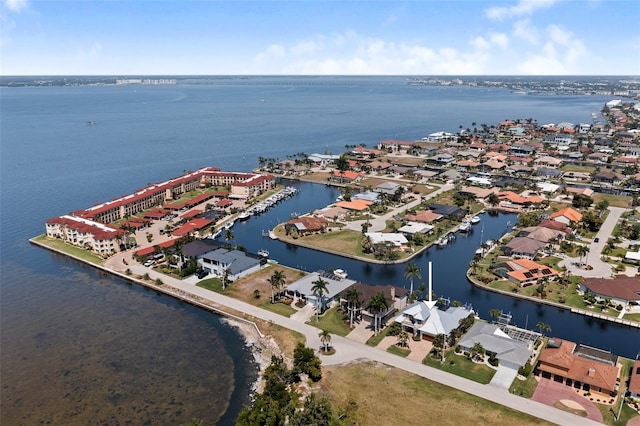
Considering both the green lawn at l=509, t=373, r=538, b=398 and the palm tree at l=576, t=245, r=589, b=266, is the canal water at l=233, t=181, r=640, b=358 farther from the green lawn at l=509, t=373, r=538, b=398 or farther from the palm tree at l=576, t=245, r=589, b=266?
the palm tree at l=576, t=245, r=589, b=266

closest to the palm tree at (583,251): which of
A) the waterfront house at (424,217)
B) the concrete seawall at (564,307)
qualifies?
the concrete seawall at (564,307)

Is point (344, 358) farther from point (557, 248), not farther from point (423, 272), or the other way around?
point (557, 248)

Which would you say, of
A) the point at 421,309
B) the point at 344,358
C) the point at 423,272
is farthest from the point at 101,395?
the point at 423,272

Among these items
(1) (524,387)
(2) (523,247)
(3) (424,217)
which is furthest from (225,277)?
(2) (523,247)

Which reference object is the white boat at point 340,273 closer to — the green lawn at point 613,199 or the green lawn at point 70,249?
the green lawn at point 70,249

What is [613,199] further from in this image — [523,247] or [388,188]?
[388,188]

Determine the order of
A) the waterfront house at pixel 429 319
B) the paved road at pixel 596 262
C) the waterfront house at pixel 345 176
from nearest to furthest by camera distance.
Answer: the waterfront house at pixel 429 319 → the paved road at pixel 596 262 → the waterfront house at pixel 345 176

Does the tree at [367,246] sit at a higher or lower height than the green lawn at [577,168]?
lower
